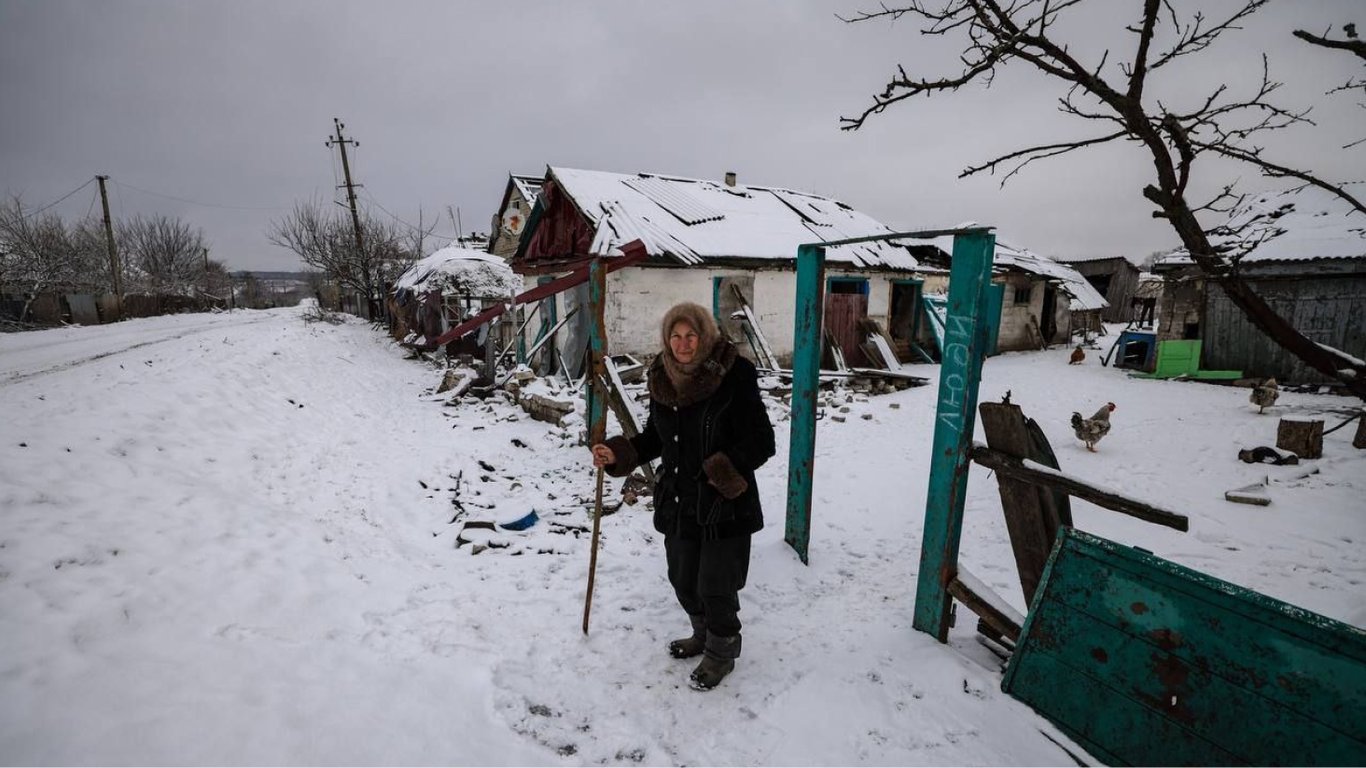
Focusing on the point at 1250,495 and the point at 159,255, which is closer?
the point at 1250,495

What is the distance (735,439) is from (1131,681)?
1782mm

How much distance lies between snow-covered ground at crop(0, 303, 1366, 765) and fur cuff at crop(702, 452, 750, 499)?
1.13 meters

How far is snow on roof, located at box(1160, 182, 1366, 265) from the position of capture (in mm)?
10734

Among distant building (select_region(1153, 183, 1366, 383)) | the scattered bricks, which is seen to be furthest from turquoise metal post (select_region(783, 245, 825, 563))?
distant building (select_region(1153, 183, 1366, 383))

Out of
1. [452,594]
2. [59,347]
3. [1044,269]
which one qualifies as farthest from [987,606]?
[59,347]

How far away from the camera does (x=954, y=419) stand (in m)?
2.65

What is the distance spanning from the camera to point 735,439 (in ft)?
8.24

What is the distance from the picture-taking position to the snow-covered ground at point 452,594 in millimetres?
2199

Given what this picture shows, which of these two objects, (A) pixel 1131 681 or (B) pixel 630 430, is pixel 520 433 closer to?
(B) pixel 630 430

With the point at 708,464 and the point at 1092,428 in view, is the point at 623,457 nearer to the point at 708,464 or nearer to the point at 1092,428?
the point at 708,464

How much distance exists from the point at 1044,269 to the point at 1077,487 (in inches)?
753

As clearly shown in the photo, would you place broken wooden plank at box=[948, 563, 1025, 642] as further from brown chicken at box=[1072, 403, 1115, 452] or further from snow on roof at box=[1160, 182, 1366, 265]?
snow on roof at box=[1160, 182, 1366, 265]

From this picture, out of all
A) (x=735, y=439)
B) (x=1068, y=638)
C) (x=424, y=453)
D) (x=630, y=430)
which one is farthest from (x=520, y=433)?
(x=1068, y=638)

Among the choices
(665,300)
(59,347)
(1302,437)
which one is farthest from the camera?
(59,347)
